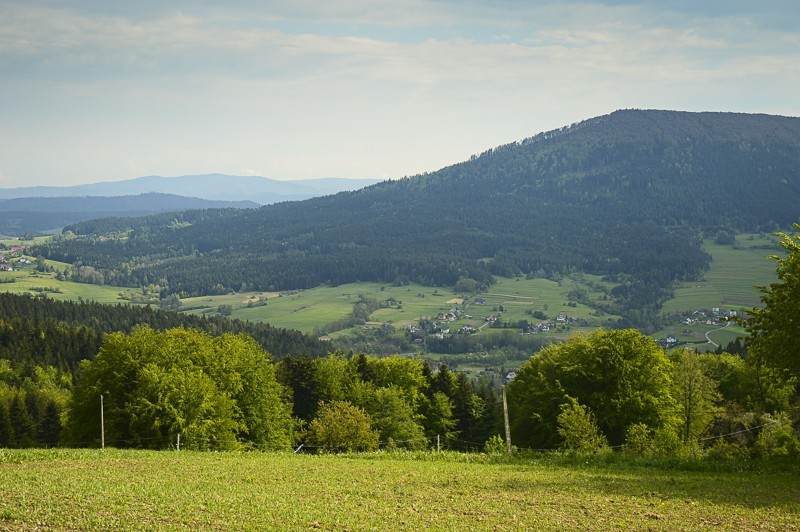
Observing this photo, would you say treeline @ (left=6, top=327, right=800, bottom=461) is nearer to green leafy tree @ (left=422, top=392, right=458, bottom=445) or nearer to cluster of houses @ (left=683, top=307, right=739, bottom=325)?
green leafy tree @ (left=422, top=392, right=458, bottom=445)

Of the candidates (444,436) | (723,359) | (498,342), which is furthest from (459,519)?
(498,342)

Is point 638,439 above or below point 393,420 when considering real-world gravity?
above

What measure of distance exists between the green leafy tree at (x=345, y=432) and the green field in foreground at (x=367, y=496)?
22.9 m

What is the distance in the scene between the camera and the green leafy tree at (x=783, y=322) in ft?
93.7

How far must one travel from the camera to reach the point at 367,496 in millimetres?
22375

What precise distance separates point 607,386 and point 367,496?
33.5 m

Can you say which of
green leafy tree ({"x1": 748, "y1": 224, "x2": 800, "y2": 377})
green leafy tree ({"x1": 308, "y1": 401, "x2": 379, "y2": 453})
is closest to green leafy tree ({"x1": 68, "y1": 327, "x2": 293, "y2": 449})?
green leafy tree ({"x1": 308, "y1": 401, "x2": 379, "y2": 453})

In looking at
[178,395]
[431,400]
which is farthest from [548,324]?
[178,395]

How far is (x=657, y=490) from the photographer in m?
24.3

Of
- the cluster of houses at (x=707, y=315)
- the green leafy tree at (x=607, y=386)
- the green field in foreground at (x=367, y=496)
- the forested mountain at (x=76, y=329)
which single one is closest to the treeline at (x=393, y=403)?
the green leafy tree at (x=607, y=386)

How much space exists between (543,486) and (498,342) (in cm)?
13609

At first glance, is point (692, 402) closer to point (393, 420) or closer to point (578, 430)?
point (578, 430)

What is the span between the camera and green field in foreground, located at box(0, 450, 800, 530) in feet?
60.3

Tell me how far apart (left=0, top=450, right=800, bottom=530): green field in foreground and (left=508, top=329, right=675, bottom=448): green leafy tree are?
19.9 m
